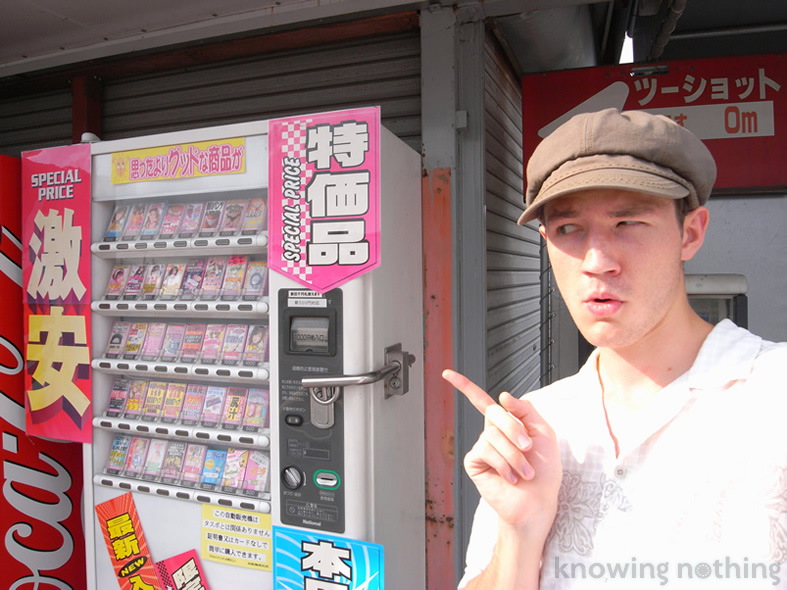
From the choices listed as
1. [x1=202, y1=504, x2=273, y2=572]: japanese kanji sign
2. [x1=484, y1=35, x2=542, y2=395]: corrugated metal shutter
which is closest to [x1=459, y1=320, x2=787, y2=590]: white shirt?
[x1=202, y1=504, x2=273, y2=572]: japanese kanji sign

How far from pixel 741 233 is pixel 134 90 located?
4.58 meters

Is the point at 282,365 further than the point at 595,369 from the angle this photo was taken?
Yes

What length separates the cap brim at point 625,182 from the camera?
88 cm

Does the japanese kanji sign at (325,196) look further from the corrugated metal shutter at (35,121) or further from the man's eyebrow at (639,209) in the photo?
the corrugated metal shutter at (35,121)

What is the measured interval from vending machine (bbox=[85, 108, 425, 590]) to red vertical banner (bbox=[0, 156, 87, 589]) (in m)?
0.42

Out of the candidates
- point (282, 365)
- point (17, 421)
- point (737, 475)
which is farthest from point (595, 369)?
Result: point (17, 421)

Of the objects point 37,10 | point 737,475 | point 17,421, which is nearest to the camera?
point 737,475

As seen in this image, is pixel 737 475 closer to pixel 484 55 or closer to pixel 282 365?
pixel 282 365

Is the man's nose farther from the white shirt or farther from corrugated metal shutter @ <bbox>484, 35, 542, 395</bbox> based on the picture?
corrugated metal shutter @ <bbox>484, 35, 542, 395</bbox>

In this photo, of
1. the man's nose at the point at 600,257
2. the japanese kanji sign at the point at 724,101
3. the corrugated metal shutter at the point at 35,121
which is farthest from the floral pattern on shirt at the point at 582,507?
the corrugated metal shutter at the point at 35,121

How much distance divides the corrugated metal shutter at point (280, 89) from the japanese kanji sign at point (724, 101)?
1154 millimetres

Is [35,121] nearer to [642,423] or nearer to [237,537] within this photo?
[237,537]

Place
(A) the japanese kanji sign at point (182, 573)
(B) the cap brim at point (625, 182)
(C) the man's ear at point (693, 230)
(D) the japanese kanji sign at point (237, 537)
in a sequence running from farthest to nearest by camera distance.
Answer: (A) the japanese kanji sign at point (182, 573) → (D) the japanese kanji sign at point (237, 537) → (C) the man's ear at point (693, 230) → (B) the cap brim at point (625, 182)

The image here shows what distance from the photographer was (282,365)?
7.24 ft
